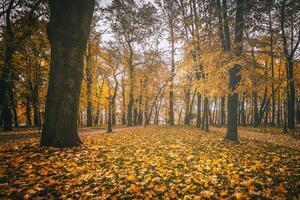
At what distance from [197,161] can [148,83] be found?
22389mm

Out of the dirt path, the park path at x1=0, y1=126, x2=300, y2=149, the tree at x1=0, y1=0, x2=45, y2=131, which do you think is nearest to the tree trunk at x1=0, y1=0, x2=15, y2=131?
the tree at x1=0, y1=0, x2=45, y2=131

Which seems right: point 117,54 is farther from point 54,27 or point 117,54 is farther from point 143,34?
point 54,27

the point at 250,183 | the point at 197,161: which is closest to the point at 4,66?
the point at 197,161

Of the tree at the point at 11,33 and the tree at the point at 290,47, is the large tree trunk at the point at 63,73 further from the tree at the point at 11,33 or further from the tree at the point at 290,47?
the tree at the point at 290,47

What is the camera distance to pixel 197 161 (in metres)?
4.96

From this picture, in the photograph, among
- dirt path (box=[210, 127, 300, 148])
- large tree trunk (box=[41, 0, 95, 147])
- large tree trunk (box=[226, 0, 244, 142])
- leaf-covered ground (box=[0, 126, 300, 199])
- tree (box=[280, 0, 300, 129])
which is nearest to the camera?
leaf-covered ground (box=[0, 126, 300, 199])

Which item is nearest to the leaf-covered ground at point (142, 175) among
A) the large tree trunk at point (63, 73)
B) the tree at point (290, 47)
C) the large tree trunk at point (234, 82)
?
the large tree trunk at point (63, 73)

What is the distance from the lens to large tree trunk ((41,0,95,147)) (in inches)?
221

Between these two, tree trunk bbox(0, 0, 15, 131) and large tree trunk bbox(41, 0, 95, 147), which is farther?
A: tree trunk bbox(0, 0, 15, 131)

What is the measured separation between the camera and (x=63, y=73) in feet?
18.7

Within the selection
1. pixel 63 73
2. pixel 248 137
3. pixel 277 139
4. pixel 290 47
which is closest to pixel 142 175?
pixel 63 73

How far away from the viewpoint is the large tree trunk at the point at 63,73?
562cm

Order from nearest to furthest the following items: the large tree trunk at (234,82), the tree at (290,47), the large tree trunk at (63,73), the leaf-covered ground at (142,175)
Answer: the leaf-covered ground at (142,175) < the large tree trunk at (63,73) < the large tree trunk at (234,82) < the tree at (290,47)

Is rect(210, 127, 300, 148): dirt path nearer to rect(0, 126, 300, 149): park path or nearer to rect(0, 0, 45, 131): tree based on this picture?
rect(0, 126, 300, 149): park path
